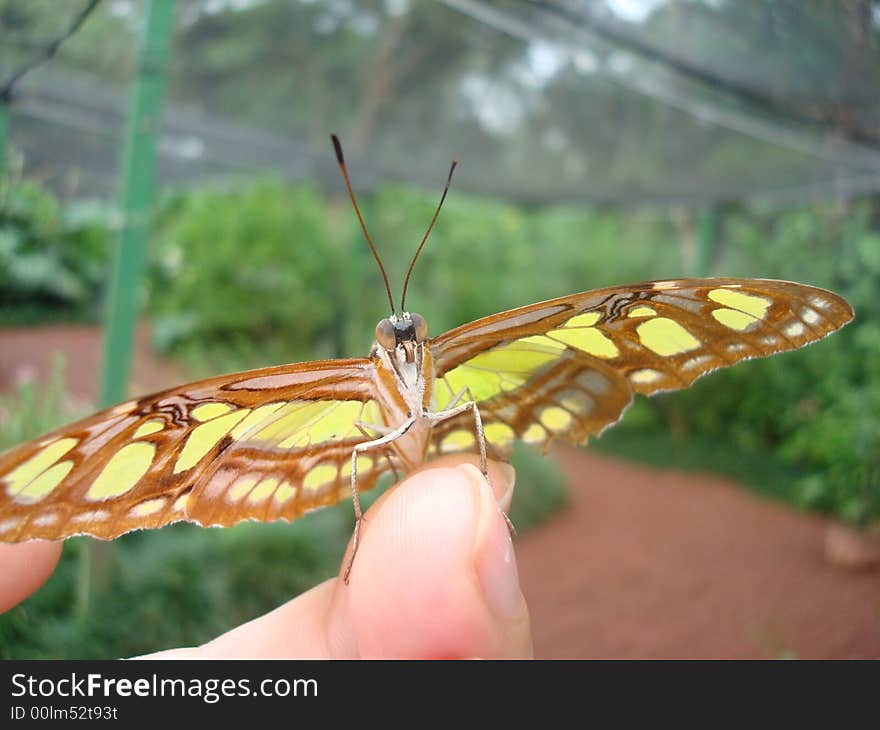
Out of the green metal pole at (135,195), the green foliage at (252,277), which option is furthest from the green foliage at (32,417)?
the green foliage at (252,277)

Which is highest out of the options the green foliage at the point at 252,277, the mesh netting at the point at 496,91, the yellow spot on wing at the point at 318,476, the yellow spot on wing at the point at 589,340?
the green foliage at the point at 252,277

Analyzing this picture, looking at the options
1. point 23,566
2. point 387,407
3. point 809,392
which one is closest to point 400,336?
point 387,407

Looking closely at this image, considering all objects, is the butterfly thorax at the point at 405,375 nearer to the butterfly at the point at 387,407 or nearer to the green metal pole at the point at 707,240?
the butterfly at the point at 387,407

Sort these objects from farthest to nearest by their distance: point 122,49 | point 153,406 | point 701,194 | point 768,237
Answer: point 768,237, point 701,194, point 122,49, point 153,406

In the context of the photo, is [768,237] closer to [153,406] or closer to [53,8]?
[53,8]

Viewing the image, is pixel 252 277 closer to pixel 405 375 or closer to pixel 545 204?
pixel 545 204

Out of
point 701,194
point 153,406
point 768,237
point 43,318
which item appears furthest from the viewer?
point 768,237

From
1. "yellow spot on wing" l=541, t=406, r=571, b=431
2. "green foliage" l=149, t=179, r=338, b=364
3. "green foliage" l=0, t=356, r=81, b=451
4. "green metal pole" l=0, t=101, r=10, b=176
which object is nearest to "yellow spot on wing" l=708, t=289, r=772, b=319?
"yellow spot on wing" l=541, t=406, r=571, b=431
